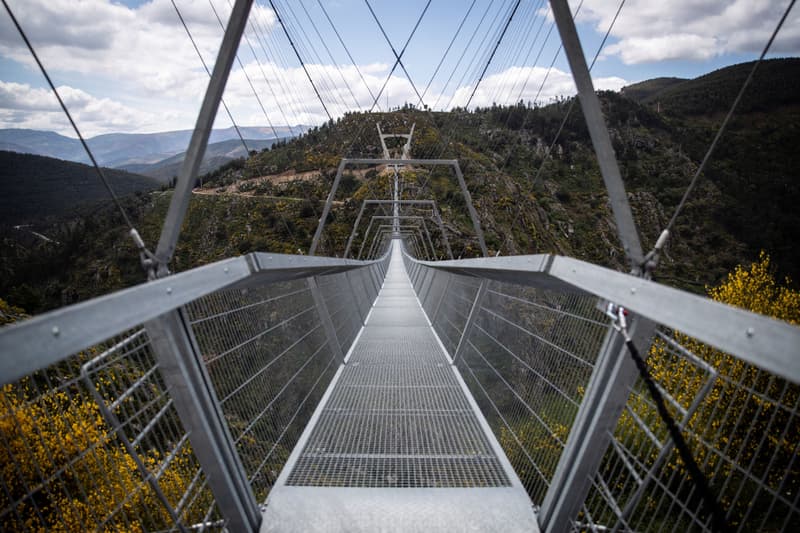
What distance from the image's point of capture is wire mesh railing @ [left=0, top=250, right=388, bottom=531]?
113cm

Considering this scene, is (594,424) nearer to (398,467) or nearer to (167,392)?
(398,467)

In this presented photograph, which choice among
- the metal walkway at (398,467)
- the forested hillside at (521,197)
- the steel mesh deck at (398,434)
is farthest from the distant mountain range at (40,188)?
the metal walkway at (398,467)

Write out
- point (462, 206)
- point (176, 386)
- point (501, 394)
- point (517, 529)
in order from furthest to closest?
point (462, 206), point (501, 394), point (517, 529), point (176, 386)

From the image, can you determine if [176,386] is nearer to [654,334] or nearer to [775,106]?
[654,334]

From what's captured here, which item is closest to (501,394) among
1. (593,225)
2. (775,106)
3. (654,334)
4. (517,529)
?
(517,529)

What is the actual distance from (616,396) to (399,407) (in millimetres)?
2558

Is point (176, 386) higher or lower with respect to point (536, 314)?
lower

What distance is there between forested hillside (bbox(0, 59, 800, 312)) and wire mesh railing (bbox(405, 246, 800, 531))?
34.4m

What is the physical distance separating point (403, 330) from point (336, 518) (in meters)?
6.16

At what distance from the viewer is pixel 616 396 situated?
1.77 m

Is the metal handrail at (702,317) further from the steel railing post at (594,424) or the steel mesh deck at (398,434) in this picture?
the steel mesh deck at (398,434)

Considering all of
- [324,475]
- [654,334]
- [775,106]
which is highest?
[775,106]

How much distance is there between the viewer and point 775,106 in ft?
277

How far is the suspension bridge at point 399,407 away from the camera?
3.93 feet
